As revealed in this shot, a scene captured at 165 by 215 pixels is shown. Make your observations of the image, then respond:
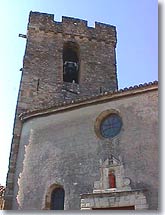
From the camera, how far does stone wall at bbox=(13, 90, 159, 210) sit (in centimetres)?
805

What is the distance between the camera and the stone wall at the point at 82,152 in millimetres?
8047

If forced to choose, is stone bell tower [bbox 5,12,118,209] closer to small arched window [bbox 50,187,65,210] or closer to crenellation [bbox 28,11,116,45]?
crenellation [bbox 28,11,116,45]

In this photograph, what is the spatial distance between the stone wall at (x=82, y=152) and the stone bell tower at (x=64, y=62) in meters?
3.09

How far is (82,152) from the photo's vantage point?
8781 millimetres

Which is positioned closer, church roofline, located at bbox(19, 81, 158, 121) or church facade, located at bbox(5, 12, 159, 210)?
church facade, located at bbox(5, 12, 159, 210)

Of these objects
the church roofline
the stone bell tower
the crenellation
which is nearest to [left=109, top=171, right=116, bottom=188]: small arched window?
the church roofline

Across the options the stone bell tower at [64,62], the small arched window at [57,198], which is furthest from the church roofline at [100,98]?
the stone bell tower at [64,62]

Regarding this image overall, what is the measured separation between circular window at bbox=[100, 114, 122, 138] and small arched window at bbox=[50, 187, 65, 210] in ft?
5.83

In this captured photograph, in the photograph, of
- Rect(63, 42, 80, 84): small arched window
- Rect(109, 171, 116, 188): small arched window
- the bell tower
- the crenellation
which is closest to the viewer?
Rect(109, 171, 116, 188): small arched window

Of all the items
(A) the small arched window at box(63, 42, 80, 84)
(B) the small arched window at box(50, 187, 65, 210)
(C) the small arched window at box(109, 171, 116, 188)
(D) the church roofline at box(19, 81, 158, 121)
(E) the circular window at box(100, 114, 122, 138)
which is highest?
(A) the small arched window at box(63, 42, 80, 84)

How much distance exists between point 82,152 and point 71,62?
6665 mm

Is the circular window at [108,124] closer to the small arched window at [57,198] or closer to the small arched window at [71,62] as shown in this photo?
the small arched window at [57,198]

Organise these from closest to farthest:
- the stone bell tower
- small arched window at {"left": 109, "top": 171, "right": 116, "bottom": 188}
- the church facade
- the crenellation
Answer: the church facade → small arched window at {"left": 109, "top": 171, "right": 116, "bottom": 188} → the stone bell tower → the crenellation

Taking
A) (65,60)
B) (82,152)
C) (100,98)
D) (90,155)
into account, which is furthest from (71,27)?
(90,155)
